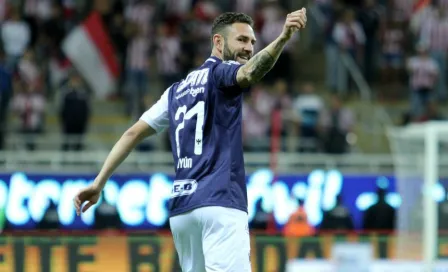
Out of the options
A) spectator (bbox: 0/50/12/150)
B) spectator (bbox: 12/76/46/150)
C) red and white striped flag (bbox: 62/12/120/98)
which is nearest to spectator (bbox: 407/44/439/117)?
red and white striped flag (bbox: 62/12/120/98)

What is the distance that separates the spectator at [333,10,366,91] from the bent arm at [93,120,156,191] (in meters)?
15.5

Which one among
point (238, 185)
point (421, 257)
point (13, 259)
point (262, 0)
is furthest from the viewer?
point (262, 0)

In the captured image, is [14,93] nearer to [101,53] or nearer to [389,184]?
[101,53]

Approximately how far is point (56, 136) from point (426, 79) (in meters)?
6.85

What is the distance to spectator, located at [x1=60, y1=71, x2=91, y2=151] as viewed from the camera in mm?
20750

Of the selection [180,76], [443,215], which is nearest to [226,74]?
[443,215]

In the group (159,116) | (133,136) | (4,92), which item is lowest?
(133,136)

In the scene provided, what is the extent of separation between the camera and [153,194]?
65.4 ft

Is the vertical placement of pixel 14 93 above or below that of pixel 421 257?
above

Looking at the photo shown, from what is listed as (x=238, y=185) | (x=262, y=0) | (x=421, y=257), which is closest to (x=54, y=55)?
(x=262, y=0)

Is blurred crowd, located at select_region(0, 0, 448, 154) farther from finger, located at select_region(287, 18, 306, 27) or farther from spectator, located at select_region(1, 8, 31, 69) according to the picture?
finger, located at select_region(287, 18, 306, 27)

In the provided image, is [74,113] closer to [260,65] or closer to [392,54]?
[392,54]

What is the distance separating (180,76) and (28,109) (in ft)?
9.64

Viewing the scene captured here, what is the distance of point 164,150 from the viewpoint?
2117cm
